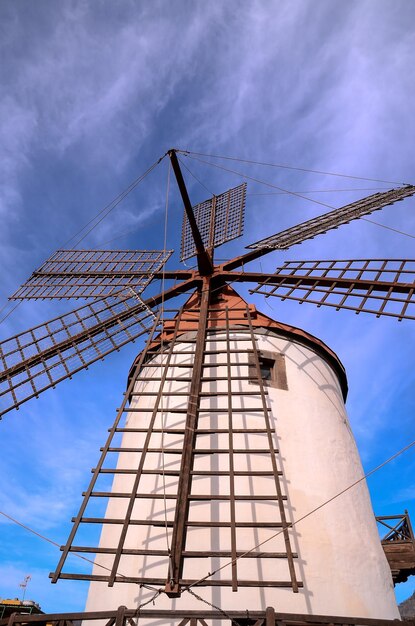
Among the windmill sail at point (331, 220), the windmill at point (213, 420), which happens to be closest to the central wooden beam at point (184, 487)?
the windmill at point (213, 420)

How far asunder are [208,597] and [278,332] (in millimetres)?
4513

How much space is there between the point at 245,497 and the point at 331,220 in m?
7.02

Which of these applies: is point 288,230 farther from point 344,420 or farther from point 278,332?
point 344,420

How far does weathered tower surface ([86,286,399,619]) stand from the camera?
15.5 ft

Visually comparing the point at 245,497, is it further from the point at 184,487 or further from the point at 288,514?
the point at 288,514

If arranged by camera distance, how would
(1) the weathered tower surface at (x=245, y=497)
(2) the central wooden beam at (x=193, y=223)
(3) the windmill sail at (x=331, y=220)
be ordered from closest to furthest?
(1) the weathered tower surface at (x=245, y=497) < (2) the central wooden beam at (x=193, y=223) < (3) the windmill sail at (x=331, y=220)

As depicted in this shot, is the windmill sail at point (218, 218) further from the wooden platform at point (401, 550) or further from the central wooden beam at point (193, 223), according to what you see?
the wooden platform at point (401, 550)

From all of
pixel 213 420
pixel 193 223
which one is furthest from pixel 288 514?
pixel 193 223

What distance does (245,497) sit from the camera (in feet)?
14.3

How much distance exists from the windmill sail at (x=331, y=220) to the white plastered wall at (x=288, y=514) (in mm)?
3288

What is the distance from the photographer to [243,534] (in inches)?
212

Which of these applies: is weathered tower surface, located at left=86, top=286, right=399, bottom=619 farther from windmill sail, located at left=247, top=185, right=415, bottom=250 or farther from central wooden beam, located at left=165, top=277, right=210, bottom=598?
windmill sail, located at left=247, top=185, right=415, bottom=250

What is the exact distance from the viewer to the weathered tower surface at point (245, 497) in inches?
186

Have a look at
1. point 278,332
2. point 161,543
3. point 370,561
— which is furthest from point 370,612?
point 278,332
